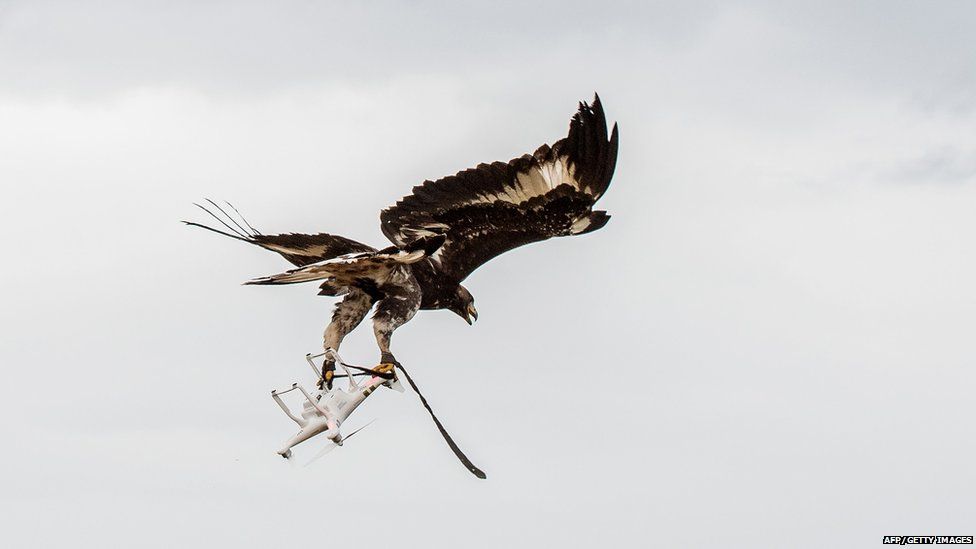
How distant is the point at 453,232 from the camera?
16.8 metres

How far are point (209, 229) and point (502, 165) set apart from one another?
2.95 m

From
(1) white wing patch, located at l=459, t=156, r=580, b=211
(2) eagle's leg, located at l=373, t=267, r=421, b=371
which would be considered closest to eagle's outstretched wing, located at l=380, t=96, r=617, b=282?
(1) white wing patch, located at l=459, t=156, r=580, b=211

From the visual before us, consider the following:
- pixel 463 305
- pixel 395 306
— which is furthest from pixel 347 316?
pixel 463 305

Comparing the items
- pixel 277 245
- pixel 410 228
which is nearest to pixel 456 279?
pixel 410 228

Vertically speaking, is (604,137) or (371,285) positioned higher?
(604,137)

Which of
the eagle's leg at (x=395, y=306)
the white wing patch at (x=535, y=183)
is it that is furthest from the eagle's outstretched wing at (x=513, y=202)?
the eagle's leg at (x=395, y=306)

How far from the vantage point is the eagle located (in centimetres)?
1572

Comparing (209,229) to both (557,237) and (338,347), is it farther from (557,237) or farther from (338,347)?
(557,237)

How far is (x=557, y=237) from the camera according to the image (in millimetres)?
17141

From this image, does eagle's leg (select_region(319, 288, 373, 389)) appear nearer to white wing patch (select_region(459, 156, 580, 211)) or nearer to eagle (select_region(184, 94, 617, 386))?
eagle (select_region(184, 94, 617, 386))

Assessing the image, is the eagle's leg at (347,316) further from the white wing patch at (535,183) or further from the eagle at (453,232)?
the white wing patch at (535,183)

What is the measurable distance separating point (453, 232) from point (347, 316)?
1.46 meters

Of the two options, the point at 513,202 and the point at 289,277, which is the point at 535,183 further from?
the point at 289,277

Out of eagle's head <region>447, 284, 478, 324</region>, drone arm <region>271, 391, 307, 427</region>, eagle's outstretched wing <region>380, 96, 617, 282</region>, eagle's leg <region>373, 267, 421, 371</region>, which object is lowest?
drone arm <region>271, 391, 307, 427</region>
